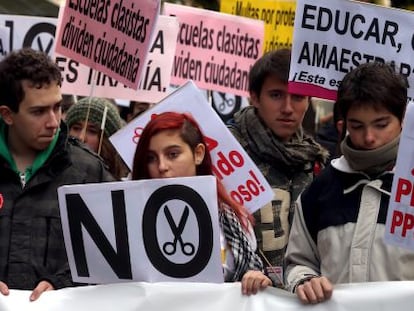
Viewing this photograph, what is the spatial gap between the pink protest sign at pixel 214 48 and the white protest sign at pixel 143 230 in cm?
373

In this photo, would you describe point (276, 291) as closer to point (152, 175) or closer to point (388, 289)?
point (388, 289)

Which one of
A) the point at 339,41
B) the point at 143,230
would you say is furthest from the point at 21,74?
the point at 339,41

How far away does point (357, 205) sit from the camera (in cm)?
443

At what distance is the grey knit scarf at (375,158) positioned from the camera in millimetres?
4383

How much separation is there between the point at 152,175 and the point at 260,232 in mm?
1062

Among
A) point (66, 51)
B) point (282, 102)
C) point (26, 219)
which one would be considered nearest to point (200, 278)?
point (26, 219)

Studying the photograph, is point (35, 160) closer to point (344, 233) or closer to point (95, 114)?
point (344, 233)

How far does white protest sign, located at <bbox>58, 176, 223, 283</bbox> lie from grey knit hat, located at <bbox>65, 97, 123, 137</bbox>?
9.46ft

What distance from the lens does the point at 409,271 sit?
14.3ft

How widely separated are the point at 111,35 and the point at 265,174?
152 centimetres

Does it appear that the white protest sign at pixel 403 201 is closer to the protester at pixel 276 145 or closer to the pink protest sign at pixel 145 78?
the protester at pixel 276 145

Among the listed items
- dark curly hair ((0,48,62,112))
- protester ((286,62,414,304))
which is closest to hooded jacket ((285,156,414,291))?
protester ((286,62,414,304))

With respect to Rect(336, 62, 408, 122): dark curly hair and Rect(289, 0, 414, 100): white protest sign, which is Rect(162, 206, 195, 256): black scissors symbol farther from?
Rect(289, 0, 414, 100): white protest sign

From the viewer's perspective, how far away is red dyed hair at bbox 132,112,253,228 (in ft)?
15.6
